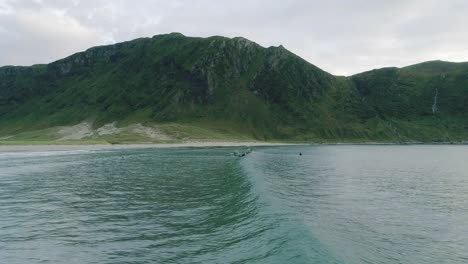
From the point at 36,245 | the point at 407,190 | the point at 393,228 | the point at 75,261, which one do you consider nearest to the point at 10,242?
the point at 36,245

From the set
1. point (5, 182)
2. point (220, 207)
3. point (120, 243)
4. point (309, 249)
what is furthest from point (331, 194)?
point (5, 182)

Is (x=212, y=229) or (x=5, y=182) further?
(x=5, y=182)

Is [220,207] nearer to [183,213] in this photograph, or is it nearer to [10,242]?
[183,213]

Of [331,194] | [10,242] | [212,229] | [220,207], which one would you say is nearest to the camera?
[10,242]

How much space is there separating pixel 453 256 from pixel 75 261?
67.1 ft

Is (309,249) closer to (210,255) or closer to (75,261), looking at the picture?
(210,255)

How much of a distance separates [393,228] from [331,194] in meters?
14.9

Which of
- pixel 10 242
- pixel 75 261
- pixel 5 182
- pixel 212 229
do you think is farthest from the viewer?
pixel 5 182

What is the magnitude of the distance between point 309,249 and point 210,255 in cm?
528

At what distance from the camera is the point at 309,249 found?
20375 millimetres

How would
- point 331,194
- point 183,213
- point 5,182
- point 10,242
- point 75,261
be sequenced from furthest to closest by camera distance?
point 5,182
point 331,194
point 183,213
point 10,242
point 75,261

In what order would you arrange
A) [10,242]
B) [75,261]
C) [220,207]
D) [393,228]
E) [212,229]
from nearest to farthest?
[75,261] < [10,242] < [212,229] < [393,228] < [220,207]

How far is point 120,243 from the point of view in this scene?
22234 millimetres

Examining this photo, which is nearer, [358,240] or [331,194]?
[358,240]
